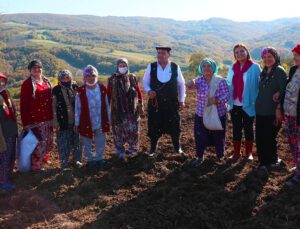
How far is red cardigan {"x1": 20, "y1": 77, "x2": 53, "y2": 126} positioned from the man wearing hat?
1447 millimetres

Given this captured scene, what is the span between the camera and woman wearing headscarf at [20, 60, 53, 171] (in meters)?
4.72

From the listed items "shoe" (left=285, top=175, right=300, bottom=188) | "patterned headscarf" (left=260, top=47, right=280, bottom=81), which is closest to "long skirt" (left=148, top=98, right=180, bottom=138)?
"patterned headscarf" (left=260, top=47, right=280, bottom=81)

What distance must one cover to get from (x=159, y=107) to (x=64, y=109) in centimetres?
142

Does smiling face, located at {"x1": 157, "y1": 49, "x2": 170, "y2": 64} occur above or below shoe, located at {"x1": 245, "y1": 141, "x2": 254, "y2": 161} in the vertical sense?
above

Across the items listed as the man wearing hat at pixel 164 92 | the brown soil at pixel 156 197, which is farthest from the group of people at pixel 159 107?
the brown soil at pixel 156 197

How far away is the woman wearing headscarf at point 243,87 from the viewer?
4.72 meters

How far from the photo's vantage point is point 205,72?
4.67 m

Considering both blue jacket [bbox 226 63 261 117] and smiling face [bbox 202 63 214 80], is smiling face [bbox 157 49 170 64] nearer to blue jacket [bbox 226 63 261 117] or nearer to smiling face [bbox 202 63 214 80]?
smiling face [bbox 202 63 214 80]

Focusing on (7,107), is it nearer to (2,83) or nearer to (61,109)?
(2,83)

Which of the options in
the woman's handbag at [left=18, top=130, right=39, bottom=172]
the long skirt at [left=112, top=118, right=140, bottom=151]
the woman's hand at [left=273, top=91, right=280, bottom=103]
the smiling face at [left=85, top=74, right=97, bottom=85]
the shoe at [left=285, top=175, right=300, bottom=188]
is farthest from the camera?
the long skirt at [left=112, top=118, right=140, bottom=151]

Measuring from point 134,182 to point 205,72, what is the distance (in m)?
1.76

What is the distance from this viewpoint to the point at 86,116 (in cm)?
492

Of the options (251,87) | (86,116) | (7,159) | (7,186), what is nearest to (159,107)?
(86,116)

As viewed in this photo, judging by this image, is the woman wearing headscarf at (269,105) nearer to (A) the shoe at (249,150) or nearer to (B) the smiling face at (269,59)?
(B) the smiling face at (269,59)
